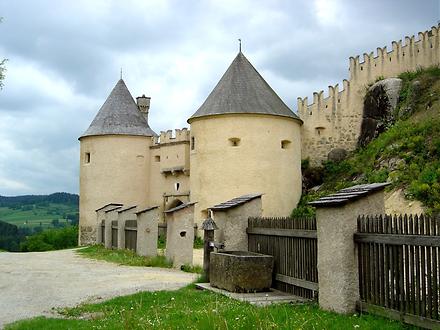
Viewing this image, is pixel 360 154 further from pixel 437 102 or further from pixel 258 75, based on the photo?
pixel 258 75

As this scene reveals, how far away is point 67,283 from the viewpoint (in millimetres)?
13164

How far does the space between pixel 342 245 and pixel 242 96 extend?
19.8 m

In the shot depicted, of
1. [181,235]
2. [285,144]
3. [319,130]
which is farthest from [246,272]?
[319,130]

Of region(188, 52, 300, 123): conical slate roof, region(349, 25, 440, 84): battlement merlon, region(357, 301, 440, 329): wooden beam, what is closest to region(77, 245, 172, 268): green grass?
region(188, 52, 300, 123): conical slate roof

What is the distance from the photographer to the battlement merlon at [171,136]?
3088 centimetres

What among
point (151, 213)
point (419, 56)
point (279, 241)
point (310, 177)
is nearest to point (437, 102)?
point (419, 56)

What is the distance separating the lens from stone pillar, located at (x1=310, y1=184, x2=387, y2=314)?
25.6 feet

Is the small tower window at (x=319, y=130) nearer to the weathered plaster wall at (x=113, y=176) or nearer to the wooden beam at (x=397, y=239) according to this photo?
the weathered plaster wall at (x=113, y=176)

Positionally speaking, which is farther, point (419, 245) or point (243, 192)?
point (243, 192)

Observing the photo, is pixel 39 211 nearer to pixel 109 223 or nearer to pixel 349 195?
pixel 109 223

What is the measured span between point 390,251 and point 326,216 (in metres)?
1.24

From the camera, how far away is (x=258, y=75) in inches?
1145

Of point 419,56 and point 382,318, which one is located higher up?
point 419,56

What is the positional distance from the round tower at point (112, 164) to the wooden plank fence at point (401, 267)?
2600 centimetres
